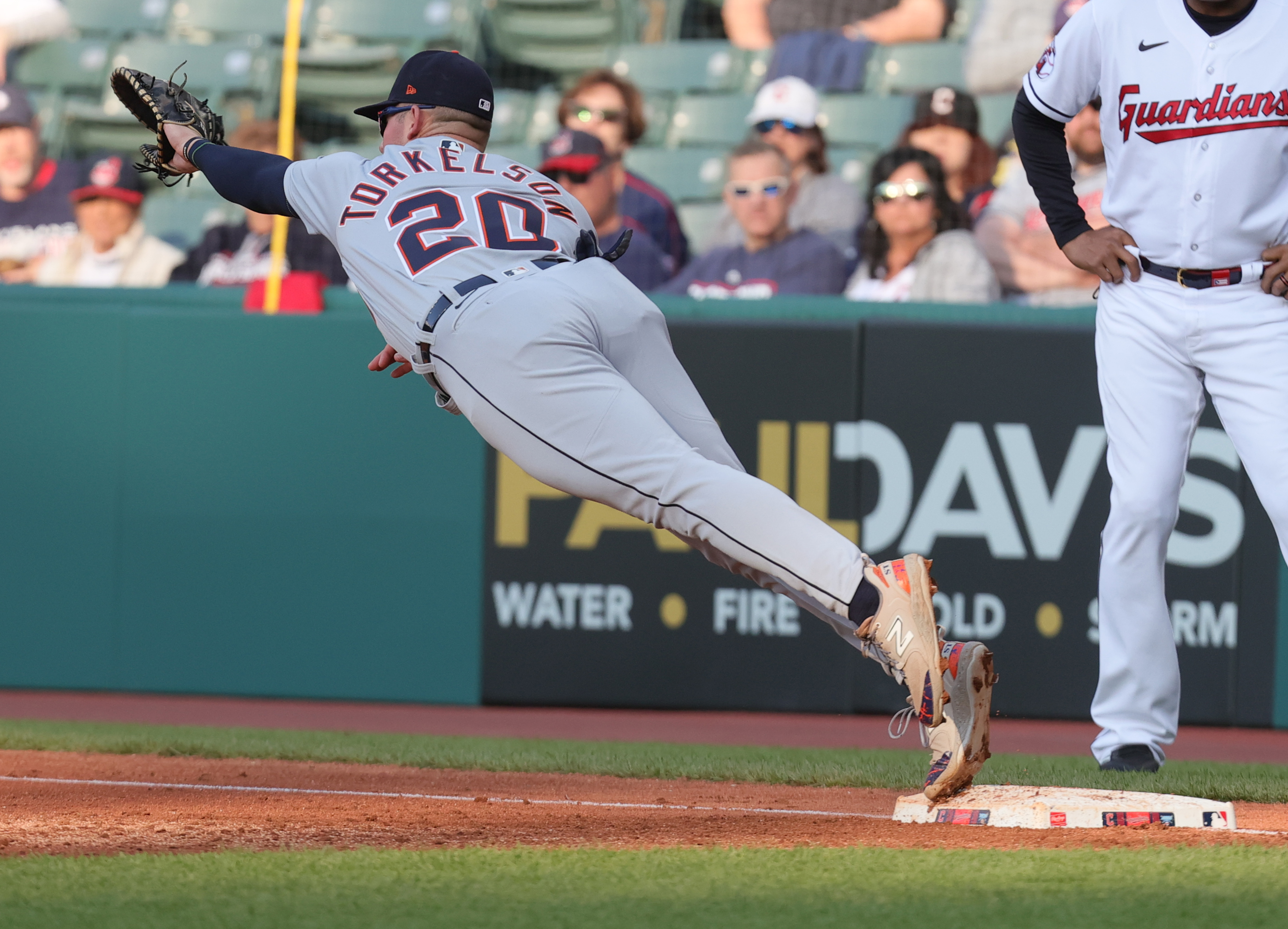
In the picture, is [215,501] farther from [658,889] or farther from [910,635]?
[658,889]

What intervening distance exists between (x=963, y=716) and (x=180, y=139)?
2.15 meters

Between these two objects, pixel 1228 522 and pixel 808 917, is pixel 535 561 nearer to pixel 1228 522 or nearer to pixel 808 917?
pixel 1228 522

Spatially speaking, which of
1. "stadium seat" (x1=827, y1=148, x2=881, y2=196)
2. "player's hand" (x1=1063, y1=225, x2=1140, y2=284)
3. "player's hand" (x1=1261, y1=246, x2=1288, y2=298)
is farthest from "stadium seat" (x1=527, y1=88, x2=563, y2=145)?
"player's hand" (x1=1261, y1=246, x2=1288, y2=298)

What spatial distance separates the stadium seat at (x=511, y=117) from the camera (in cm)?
749

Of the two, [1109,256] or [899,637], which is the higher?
[1109,256]

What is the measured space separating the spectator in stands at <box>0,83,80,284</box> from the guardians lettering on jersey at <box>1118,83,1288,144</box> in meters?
4.97

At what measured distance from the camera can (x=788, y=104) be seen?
7.05 m

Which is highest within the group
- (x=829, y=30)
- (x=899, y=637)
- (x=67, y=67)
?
(x=829, y=30)

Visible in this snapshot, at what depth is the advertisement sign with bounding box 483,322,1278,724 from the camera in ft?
18.1

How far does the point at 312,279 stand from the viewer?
5.86 metres

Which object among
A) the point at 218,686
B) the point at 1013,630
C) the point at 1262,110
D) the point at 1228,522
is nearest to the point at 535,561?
the point at 218,686

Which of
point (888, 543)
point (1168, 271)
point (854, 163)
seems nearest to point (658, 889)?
point (1168, 271)

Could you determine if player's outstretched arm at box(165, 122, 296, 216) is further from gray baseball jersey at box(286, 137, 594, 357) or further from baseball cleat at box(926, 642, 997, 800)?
baseball cleat at box(926, 642, 997, 800)

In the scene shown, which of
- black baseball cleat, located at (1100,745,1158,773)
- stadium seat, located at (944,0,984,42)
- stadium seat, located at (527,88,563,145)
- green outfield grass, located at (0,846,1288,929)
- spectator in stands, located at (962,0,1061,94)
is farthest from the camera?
stadium seat, located at (527,88,563,145)
